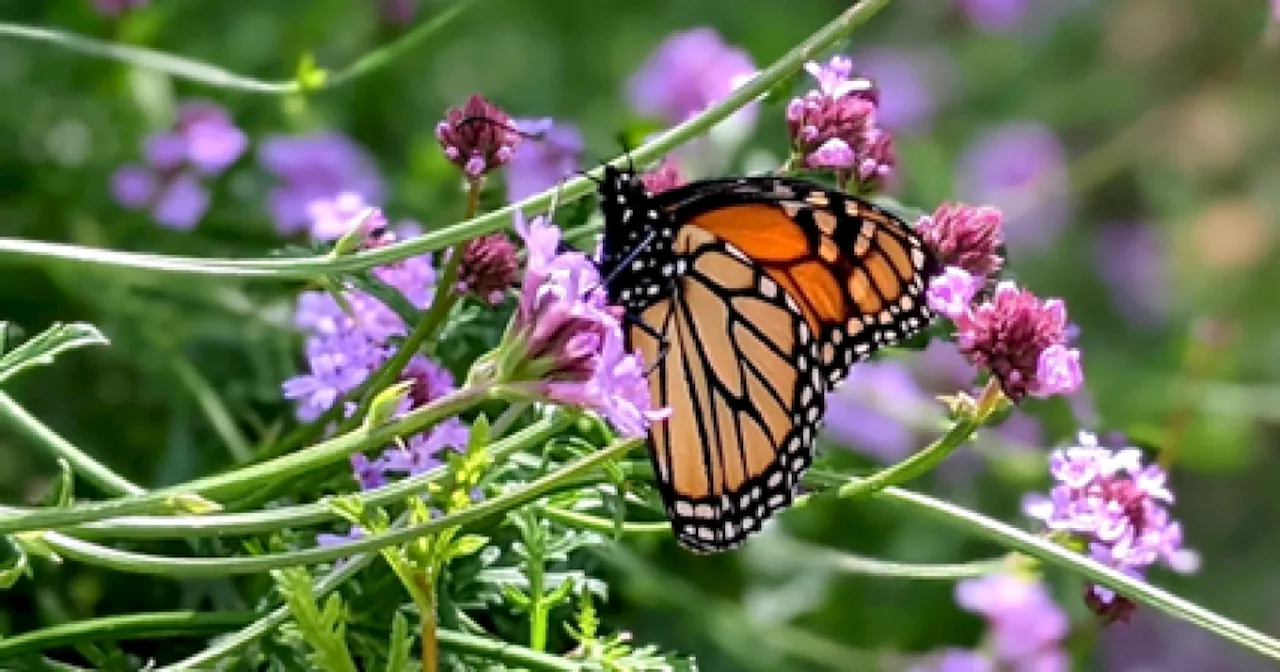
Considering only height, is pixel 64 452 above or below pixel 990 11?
below

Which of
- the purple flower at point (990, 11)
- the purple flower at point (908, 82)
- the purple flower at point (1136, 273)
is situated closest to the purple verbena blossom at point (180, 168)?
the purple flower at point (908, 82)

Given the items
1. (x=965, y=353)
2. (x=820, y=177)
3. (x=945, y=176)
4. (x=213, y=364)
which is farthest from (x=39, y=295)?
(x=945, y=176)

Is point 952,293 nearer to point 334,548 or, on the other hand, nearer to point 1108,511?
point 1108,511

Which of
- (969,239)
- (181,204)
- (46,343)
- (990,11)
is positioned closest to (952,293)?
(969,239)

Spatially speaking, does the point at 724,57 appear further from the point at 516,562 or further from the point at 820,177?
the point at 516,562

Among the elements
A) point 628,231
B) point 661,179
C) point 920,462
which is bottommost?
point 920,462
